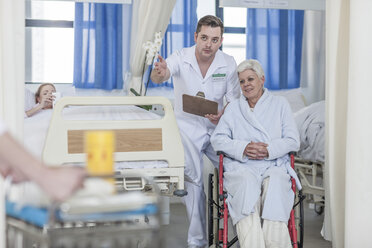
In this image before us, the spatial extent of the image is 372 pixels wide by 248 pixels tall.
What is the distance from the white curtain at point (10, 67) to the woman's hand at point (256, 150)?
122 centimetres

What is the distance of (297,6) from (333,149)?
215cm

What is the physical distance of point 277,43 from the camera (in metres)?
6.04

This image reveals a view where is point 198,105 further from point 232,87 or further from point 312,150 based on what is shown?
point 312,150

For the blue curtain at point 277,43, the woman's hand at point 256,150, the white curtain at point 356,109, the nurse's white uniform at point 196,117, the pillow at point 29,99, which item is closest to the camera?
the white curtain at point 356,109

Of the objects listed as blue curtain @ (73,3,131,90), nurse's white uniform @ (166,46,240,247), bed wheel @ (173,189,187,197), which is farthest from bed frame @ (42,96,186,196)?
blue curtain @ (73,3,131,90)

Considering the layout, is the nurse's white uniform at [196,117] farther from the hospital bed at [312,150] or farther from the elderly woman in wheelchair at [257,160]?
the hospital bed at [312,150]

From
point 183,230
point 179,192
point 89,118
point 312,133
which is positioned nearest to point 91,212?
point 179,192

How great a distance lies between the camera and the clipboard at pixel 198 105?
128 inches

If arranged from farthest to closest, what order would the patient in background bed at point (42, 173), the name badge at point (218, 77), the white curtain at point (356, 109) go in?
the name badge at point (218, 77), the white curtain at point (356, 109), the patient in background bed at point (42, 173)

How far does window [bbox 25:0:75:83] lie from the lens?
18.0 ft

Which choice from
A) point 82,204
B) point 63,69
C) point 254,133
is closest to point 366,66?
point 254,133

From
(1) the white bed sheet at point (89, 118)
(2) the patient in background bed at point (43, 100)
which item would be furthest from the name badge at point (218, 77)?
(2) the patient in background bed at point (43, 100)

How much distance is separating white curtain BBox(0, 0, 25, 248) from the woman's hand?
122 cm

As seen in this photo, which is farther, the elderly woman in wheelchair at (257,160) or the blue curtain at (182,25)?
the blue curtain at (182,25)
